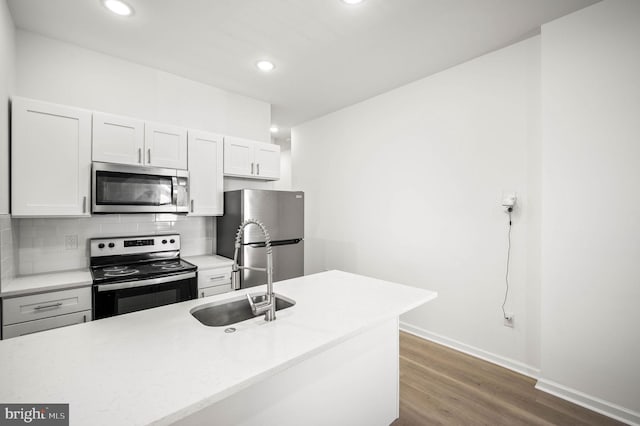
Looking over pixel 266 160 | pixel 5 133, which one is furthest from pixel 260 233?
pixel 5 133

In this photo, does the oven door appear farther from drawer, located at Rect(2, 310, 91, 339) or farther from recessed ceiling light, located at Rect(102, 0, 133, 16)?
recessed ceiling light, located at Rect(102, 0, 133, 16)

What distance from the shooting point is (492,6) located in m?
2.07

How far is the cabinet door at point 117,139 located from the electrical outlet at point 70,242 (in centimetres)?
75

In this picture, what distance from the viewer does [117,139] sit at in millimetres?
2518

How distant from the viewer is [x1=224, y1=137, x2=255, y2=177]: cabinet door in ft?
10.6

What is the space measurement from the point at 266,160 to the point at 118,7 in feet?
6.25

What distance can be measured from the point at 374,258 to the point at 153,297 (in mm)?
2476

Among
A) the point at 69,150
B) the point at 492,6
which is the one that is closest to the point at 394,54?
the point at 492,6

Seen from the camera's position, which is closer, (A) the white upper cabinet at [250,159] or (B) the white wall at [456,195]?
(B) the white wall at [456,195]

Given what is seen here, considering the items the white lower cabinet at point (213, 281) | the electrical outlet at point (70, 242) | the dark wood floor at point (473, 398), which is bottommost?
the dark wood floor at point (473, 398)

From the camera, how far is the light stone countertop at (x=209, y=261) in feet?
9.19

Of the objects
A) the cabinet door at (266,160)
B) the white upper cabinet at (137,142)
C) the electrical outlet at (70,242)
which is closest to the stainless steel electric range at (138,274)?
the electrical outlet at (70,242)

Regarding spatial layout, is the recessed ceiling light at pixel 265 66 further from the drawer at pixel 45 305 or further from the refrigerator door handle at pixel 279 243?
the drawer at pixel 45 305

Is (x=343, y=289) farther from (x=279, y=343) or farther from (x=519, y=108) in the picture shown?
(x=519, y=108)
